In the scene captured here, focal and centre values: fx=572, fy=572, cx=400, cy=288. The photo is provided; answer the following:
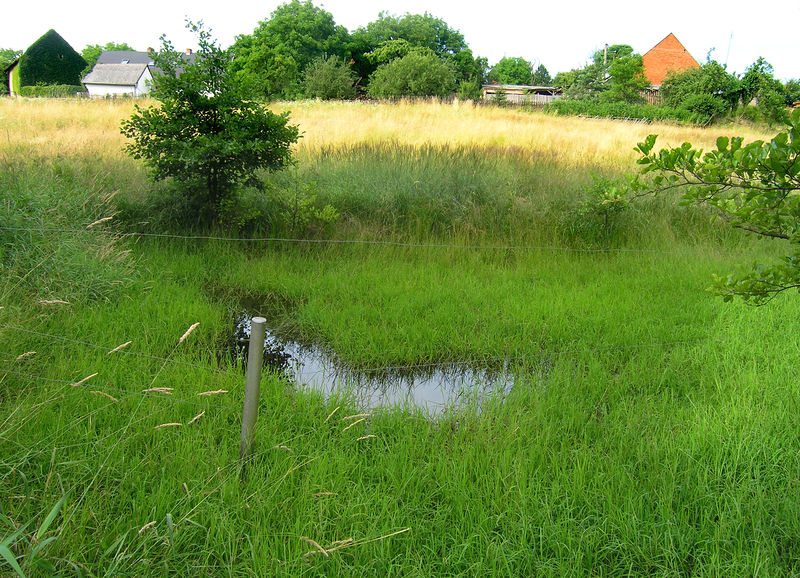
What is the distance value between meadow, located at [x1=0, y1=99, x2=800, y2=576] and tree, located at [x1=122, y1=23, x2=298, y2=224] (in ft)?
1.78

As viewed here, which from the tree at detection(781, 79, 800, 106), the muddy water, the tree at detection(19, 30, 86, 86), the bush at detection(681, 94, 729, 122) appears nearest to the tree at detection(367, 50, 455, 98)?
the bush at detection(681, 94, 729, 122)

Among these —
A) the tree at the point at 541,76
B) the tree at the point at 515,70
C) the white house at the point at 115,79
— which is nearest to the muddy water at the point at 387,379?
the white house at the point at 115,79

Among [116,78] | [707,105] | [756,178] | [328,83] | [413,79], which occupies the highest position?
[116,78]

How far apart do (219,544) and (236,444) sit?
713mm

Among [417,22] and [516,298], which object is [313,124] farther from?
[417,22]

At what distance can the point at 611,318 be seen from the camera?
195 inches

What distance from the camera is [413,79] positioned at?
31.2 meters

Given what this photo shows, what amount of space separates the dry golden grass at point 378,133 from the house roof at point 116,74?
40776mm

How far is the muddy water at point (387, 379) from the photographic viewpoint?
3742 mm

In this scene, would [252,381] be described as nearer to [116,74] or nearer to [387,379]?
[387,379]

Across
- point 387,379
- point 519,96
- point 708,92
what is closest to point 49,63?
point 519,96

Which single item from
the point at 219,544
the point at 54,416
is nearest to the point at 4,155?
the point at 54,416

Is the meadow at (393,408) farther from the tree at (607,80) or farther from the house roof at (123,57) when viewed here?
the house roof at (123,57)

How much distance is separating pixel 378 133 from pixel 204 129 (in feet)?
19.2
